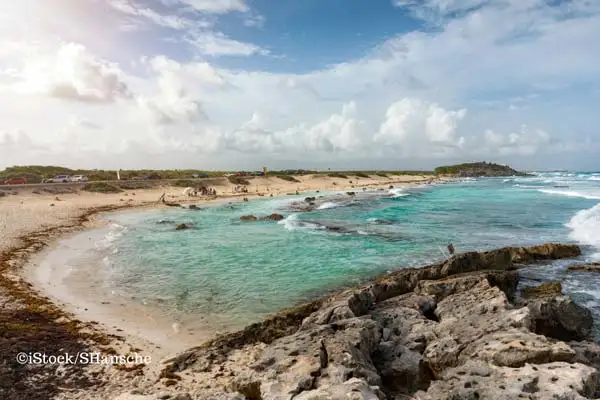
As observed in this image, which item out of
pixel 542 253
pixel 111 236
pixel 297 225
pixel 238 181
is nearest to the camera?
pixel 542 253

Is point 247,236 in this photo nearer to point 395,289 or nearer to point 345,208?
Answer: point 395,289

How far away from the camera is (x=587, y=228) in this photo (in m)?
26.1

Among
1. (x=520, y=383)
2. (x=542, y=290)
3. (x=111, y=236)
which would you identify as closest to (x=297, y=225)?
(x=111, y=236)

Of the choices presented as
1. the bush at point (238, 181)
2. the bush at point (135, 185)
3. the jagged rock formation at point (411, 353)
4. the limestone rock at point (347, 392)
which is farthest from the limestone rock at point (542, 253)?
the bush at point (238, 181)

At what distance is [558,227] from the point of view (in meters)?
28.7

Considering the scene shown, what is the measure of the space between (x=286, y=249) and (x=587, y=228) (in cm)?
2132

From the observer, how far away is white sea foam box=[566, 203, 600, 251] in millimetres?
22825

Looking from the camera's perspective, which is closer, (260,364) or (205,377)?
(260,364)

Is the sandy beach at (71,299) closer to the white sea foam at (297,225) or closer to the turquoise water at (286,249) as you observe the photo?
the turquoise water at (286,249)

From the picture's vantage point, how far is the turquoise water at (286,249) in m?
14.5

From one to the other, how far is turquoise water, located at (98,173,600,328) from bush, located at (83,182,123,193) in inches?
882

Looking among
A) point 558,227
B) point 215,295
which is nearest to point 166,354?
point 215,295

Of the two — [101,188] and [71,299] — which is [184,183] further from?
[71,299]

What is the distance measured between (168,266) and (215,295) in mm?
5627
